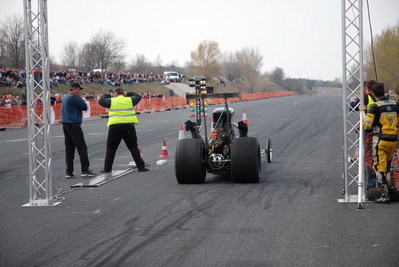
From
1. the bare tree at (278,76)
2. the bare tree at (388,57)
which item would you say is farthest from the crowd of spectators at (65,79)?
the bare tree at (278,76)

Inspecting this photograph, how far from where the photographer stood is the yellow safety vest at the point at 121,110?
1117cm

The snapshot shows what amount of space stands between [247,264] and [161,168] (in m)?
7.16

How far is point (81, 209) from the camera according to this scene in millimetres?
7891

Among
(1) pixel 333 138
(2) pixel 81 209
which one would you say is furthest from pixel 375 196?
(1) pixel 333 138

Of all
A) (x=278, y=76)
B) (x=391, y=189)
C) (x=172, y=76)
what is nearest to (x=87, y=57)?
(x=172, y=76)

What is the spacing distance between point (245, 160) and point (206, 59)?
10456 centimetres

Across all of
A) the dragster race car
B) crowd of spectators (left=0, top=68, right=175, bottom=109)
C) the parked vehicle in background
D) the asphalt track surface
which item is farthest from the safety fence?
the parked vehicle in background

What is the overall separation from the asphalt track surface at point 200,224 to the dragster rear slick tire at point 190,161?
0.25 metres

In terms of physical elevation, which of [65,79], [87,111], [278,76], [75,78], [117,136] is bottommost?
[87,111]

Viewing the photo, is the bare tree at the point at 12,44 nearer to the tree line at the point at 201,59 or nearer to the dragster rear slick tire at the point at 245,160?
the tree line at the point at 201,59

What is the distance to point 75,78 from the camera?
51.3m

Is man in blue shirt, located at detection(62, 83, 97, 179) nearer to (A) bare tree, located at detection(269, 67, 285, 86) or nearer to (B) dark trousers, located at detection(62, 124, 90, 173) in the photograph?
(B) dark trousers, located at detection(62, 124, 90, 173)

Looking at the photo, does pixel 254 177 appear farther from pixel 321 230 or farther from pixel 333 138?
pixel 333 138

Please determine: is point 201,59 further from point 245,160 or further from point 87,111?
point 245,160
